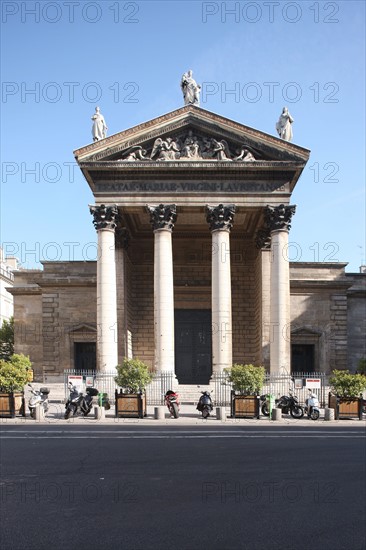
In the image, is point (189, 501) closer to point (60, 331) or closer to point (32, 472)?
point (32, 472)

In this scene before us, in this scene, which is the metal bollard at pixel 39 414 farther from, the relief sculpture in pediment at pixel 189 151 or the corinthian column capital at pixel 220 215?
the relief sculpture in pediment at pixel 189 151

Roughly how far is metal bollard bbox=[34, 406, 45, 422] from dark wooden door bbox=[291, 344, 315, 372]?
2104cm

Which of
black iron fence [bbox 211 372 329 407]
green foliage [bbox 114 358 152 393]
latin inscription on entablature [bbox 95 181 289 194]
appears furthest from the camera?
latin inscription on entablature [bbox 95 181 289 194]

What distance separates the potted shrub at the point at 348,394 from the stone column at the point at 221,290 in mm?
7241

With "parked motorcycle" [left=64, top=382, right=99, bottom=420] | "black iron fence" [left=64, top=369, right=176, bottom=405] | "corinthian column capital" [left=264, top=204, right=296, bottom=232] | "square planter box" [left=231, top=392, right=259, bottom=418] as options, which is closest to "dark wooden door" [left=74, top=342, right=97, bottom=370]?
"black iron fence" [left=64, top=369, right=176, bottom=405]

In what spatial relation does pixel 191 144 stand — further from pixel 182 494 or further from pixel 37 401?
pixel 182 494

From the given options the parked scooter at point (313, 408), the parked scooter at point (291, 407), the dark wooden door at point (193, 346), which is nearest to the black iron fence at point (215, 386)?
the parked scooter at point (291, 407)

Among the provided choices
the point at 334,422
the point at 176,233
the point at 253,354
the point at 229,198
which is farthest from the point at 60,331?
the point at 334,422

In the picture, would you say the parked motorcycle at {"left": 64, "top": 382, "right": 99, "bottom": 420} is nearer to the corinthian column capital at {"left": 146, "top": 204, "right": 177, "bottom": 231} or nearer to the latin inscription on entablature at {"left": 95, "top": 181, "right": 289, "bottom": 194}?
the corinthian column capital at {"left": 146, "top": 204, "right": 177, "bottom": 231}

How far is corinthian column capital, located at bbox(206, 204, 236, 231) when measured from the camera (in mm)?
33125

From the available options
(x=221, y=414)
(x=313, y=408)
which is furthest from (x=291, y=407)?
(x=221, y=414)

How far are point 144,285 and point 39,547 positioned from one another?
3291cm

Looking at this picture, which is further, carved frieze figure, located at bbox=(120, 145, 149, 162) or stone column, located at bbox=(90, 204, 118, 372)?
carved frieze figure, located at bbox=(120, 145, 149, 162)

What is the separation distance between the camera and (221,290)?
1286 inches
